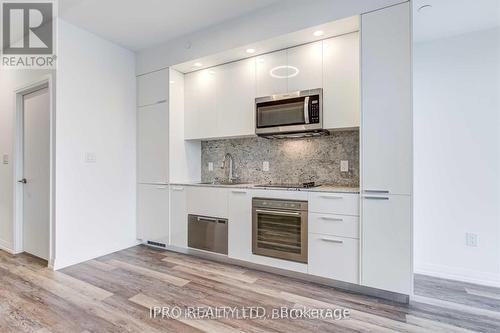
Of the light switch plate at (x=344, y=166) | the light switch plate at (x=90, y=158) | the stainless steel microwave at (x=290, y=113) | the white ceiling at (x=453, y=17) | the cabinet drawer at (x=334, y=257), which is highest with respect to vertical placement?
the white ceiling at (x=453, y=17)

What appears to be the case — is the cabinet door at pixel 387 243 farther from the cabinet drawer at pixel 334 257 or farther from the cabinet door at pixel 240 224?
the cabinet door at pixel 240 224

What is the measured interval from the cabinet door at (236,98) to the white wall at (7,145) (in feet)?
8.45

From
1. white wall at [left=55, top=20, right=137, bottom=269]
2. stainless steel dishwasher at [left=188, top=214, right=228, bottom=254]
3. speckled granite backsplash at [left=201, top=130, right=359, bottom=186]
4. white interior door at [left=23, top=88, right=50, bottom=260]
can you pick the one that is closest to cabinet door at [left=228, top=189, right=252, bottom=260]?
stainless steel dishwasher at [left=188, top=214, right=228, bottom=254]

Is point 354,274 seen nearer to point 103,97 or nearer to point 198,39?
point 198,39

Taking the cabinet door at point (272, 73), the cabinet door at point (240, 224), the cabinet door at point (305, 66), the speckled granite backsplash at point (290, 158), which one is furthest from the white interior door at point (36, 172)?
the cabinet door at point (305, 66)

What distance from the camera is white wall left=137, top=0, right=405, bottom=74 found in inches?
94.0

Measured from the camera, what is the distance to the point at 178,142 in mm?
3588

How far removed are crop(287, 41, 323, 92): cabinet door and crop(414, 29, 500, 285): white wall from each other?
116 cm

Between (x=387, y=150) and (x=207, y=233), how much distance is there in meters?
2.13

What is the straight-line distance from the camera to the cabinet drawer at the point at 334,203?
2.37m

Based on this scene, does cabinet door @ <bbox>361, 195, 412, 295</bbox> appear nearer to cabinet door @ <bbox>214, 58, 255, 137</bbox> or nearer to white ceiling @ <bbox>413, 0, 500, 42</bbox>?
cabinet door @ <bbox>214, 58, 255, 137</bbox>

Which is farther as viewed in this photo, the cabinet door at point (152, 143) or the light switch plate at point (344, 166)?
the cabinet door at point (152, 143)

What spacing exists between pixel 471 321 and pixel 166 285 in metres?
2.48

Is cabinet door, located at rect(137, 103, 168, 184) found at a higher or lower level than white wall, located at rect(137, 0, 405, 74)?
lower
